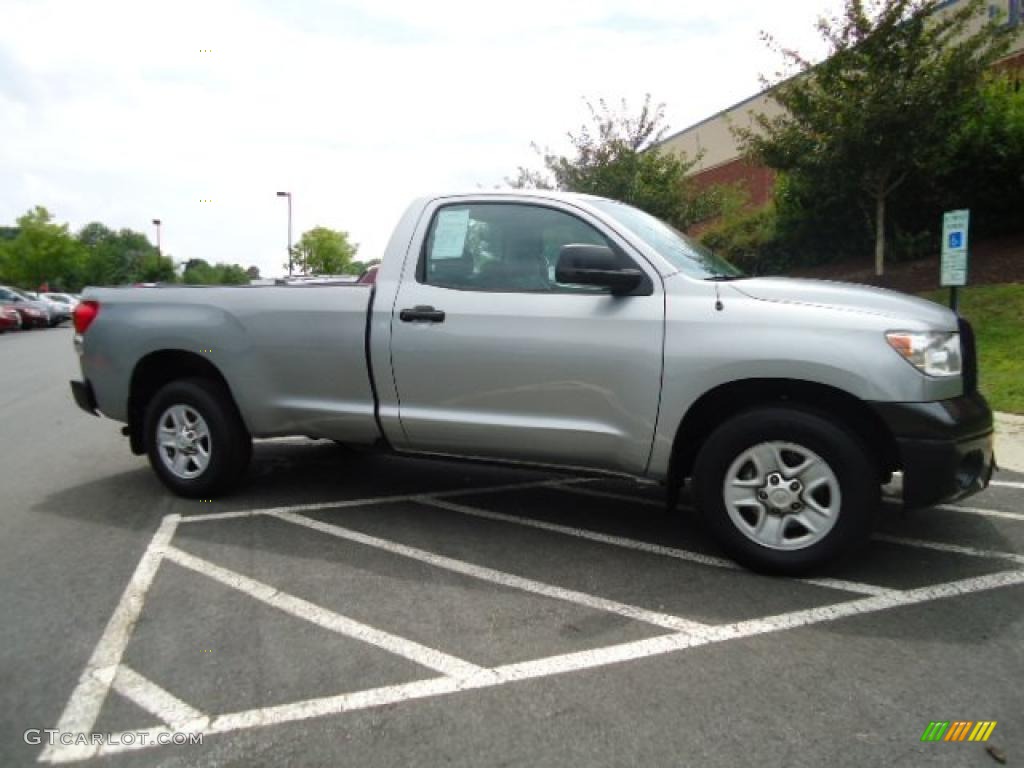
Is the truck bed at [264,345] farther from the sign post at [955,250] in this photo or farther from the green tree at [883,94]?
the green tree at [883,94]

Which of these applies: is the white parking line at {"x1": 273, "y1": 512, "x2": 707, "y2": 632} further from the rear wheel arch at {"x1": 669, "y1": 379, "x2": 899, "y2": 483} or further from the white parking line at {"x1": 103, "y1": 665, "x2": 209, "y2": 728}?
the white parking line at {"x1": 103, "y1": 665, "x2": 209, "y2": 728}

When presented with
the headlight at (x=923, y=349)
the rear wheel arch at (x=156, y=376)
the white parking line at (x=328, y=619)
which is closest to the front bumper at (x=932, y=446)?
the headlight at (x=923, y=349)

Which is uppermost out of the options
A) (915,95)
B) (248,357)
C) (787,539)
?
(915,95)

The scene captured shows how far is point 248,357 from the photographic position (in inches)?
185

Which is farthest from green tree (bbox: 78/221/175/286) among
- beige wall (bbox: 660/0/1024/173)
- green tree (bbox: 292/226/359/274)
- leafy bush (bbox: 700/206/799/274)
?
Result: leafy bush (bbox: 700/206/799/274)

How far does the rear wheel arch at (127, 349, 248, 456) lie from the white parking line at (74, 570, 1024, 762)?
8.82ft

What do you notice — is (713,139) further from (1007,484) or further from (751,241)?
(1007,484)

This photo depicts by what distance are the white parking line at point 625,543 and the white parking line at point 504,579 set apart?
674mm

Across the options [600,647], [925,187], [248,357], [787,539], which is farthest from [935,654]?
[925,187]

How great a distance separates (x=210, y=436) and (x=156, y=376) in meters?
0.68

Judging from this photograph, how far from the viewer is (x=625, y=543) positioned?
414 cm

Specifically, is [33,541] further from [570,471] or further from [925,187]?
[925,187]

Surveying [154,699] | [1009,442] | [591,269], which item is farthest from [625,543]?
[1009,442]

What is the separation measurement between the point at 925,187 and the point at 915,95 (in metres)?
2.94
